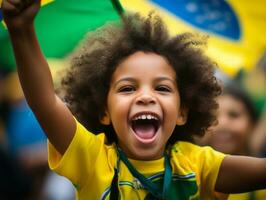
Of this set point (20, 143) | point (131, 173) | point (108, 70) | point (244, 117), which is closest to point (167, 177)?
point (131, 173)

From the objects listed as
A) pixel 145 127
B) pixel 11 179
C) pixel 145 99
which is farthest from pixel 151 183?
pixel 11 179

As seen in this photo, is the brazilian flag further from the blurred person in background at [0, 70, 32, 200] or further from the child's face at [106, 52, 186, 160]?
the child's face at [106, 52, 186, 160]

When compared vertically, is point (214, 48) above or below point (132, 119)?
below

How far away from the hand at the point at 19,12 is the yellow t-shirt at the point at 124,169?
0.60m

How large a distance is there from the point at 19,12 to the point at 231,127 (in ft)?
9.79

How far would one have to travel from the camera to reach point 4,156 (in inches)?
165

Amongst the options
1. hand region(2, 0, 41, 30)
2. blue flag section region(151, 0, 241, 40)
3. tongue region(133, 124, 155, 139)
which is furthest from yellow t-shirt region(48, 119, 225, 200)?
blue flag section region(151, 0, 241, 40)

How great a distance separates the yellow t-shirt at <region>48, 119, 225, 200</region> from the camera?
3.44 metres

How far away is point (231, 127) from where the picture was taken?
5.70 m

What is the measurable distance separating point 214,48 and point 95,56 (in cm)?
241

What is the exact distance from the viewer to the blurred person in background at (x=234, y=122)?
5523mm

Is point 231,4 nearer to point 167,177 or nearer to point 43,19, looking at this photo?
point 43,19

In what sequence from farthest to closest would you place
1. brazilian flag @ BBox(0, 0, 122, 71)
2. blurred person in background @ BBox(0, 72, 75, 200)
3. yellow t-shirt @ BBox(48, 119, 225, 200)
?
blurred person in background @ BBox(0, 72, 75, 200)
brazilian flag @ BBox(0, 0, 122, 71)
yellow t-shirt @ BBox(48, 119, 225, 200)

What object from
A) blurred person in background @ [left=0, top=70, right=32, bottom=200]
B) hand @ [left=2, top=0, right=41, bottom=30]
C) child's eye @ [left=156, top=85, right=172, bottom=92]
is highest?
hand @ [left=2, top=0, right=41, bottom=30]
